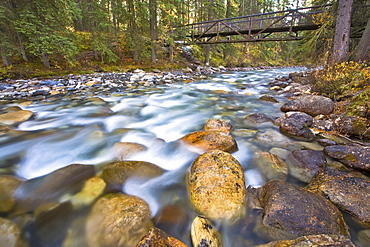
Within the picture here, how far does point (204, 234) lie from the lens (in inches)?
57.7

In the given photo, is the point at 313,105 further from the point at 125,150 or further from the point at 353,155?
the point at 125,150

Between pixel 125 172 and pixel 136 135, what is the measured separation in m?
1.46

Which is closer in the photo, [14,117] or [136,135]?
[136,135]

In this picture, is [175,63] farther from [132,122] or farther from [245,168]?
[245,168]

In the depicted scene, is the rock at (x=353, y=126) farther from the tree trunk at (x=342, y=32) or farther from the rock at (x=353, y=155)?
the tree trunk at (x=342, y=32)

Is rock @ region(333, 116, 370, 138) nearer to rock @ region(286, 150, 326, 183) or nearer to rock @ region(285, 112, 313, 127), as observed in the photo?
Answer: rock @ region(285, 112, 313, 127)

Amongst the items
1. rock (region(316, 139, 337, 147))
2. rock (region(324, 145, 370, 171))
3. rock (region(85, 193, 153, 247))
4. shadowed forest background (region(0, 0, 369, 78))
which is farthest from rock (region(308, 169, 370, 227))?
shadowed forest background (region(0, 0, 369, 78))

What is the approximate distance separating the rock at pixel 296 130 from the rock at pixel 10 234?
13.3 ft

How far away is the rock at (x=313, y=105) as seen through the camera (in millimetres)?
4309

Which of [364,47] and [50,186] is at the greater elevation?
[364,47]

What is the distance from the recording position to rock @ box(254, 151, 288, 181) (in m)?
2.38

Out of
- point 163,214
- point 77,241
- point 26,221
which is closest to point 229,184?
point 163,214

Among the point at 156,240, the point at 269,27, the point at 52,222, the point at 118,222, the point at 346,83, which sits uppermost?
the point at 269,27

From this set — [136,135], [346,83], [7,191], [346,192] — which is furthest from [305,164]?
[346,83]
